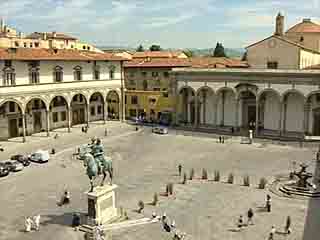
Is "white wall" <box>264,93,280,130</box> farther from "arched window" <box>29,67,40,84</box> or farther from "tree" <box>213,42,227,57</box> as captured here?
"tree" <box>213,42,227,57</box>

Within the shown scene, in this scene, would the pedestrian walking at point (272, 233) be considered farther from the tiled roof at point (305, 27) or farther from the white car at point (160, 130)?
the tiled roof at point (305, 27)

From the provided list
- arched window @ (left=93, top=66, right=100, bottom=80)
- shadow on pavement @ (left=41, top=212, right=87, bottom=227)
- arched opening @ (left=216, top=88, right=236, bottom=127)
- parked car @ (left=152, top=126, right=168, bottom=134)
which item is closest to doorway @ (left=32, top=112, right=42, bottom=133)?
arched window @ (left=93, top=66, right=100, bottom=80)

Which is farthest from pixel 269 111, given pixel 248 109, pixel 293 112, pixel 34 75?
pixel 34 75

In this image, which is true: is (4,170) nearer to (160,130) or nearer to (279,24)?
(160,130)

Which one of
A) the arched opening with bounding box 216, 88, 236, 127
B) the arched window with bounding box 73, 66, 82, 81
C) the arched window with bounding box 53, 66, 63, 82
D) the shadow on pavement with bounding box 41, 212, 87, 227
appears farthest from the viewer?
the arched opening with bounding box 216, 88, 236, 127

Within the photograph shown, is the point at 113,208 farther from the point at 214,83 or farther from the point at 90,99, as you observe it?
the point at 90,99

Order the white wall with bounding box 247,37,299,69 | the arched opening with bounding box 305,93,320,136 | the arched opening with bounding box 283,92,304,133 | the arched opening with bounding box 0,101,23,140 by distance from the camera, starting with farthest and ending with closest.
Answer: the white wall with bounding box 247,37,299,69, the arched opening with bounding box 283,92,304,133, the arched opening with bounding box 305,93,320,136, the arched opening with bounding box 0,101,23,140

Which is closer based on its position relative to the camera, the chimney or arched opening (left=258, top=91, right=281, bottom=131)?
arched opening (left=258, top=91, right=281, bottom=131)

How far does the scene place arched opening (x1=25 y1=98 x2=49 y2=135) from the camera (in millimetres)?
44125

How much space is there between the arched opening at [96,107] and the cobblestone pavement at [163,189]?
10749 millimetres

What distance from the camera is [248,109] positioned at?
1848 inches

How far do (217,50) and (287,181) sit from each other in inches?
3449

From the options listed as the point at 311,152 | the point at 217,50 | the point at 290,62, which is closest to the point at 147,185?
the point at 311,152

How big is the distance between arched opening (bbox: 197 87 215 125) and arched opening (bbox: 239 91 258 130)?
142 inches
